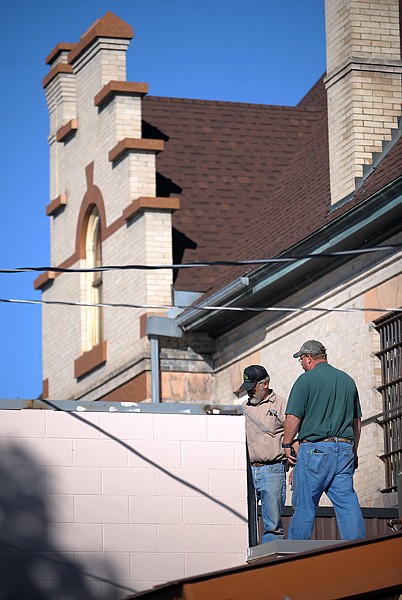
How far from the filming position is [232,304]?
21.6m

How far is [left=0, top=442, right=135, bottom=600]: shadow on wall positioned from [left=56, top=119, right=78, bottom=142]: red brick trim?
15.5 meters

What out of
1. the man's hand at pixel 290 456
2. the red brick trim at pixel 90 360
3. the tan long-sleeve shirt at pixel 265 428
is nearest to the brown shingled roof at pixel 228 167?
the red brick trim at pixel 90 360

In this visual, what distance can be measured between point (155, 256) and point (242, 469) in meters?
11.2

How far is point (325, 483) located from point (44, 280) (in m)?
17.1

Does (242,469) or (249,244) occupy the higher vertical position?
(249,244)

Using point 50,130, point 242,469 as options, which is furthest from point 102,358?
point 242,469

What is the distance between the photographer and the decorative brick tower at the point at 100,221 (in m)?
23.6

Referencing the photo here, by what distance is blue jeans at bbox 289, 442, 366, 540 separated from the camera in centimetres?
1073

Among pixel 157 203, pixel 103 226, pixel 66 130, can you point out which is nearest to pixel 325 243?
pixel 157 203

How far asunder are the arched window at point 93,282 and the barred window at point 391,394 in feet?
25.9

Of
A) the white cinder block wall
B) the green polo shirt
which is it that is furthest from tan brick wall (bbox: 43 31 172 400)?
the green polo shirt

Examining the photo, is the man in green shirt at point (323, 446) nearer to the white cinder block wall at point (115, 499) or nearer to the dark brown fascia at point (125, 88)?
the white cinder block wall at point (115, 499)

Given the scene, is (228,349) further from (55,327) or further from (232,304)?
(55,327)

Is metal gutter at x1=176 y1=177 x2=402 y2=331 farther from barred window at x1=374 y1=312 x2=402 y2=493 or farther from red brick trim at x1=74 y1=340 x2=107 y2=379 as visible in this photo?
red brick trim at x1=74 y1=340 x2=107 y2=379
